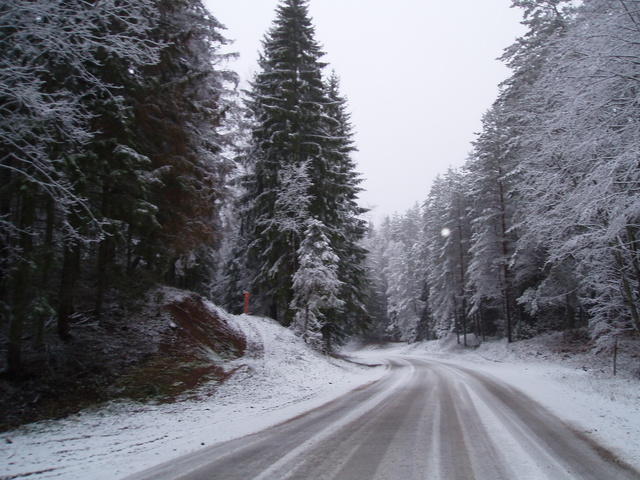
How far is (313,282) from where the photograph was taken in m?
17.5

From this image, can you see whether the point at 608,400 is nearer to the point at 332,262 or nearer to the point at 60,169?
the point at 332,262

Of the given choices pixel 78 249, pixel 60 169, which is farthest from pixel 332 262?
pixel 60 169

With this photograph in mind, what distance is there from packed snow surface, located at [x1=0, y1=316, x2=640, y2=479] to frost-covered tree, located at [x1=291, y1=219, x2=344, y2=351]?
2907mm

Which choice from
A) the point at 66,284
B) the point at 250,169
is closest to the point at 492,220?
the point at 250,169

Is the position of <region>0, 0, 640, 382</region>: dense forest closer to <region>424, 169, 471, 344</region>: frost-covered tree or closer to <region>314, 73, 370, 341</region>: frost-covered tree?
<region>314, 73, 370, 341</region>: frost-covered tree

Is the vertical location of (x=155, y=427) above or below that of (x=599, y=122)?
below

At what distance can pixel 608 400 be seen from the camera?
30.6ft

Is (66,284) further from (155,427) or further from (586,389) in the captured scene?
(586,389)

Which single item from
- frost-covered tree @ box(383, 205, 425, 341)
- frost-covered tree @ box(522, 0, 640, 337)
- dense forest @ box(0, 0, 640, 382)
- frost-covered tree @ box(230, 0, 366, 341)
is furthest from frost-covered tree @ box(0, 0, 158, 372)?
frost-covered tree @ box(383, 205, 425, 341)

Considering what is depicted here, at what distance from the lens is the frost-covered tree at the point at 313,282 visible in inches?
694

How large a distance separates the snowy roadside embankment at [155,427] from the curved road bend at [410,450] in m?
0.65

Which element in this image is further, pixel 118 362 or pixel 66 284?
pixel 118 362

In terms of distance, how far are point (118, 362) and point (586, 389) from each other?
1317cm

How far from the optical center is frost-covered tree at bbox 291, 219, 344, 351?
17.6 metres
